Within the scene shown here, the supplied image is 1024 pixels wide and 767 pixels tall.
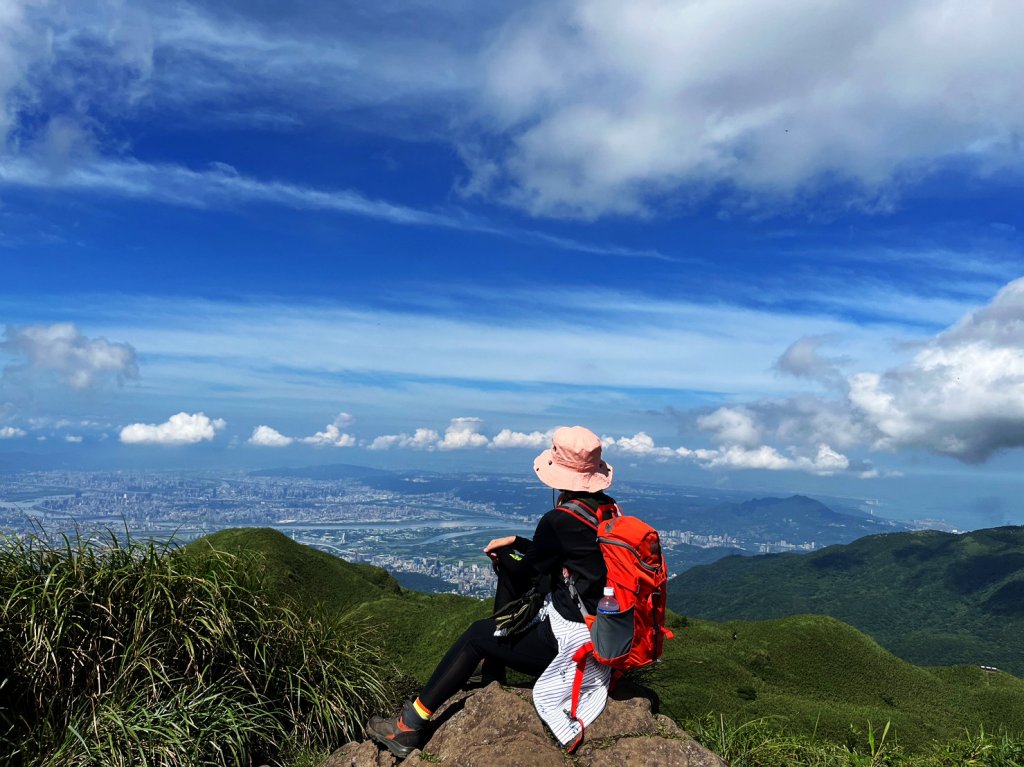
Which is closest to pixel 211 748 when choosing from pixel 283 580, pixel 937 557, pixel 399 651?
pixel 399 651

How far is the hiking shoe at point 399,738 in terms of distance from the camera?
6164 millimetres

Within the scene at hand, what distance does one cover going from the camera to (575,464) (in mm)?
6141

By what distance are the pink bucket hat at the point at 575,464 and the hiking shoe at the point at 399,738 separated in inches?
102

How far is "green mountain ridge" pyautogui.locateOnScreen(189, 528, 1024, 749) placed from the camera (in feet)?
39.4

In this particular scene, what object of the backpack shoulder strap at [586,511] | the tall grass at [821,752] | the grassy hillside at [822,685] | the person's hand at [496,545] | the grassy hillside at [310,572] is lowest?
the grassy hillside at [822,685]

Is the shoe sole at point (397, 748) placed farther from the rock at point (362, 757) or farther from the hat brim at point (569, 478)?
the hat brim at point (569, 478)

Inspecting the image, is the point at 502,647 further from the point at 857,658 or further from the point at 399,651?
the point at 857,658

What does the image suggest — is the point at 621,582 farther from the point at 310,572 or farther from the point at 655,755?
the point at 310,572

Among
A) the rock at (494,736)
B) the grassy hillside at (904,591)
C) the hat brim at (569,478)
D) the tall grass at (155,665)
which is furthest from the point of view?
the grassy hillside at (904,591)

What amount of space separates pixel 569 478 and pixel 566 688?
179cm

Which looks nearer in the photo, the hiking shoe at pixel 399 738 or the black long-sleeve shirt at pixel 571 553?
the black long-sleeve shirt at pixel 571 553

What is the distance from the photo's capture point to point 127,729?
6.29 metres

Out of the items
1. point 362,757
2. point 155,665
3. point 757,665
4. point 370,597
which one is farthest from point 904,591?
point 155,665

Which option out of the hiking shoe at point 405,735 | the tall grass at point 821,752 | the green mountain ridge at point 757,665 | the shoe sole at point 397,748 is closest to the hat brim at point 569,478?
the hiking shoe at point 405,735
